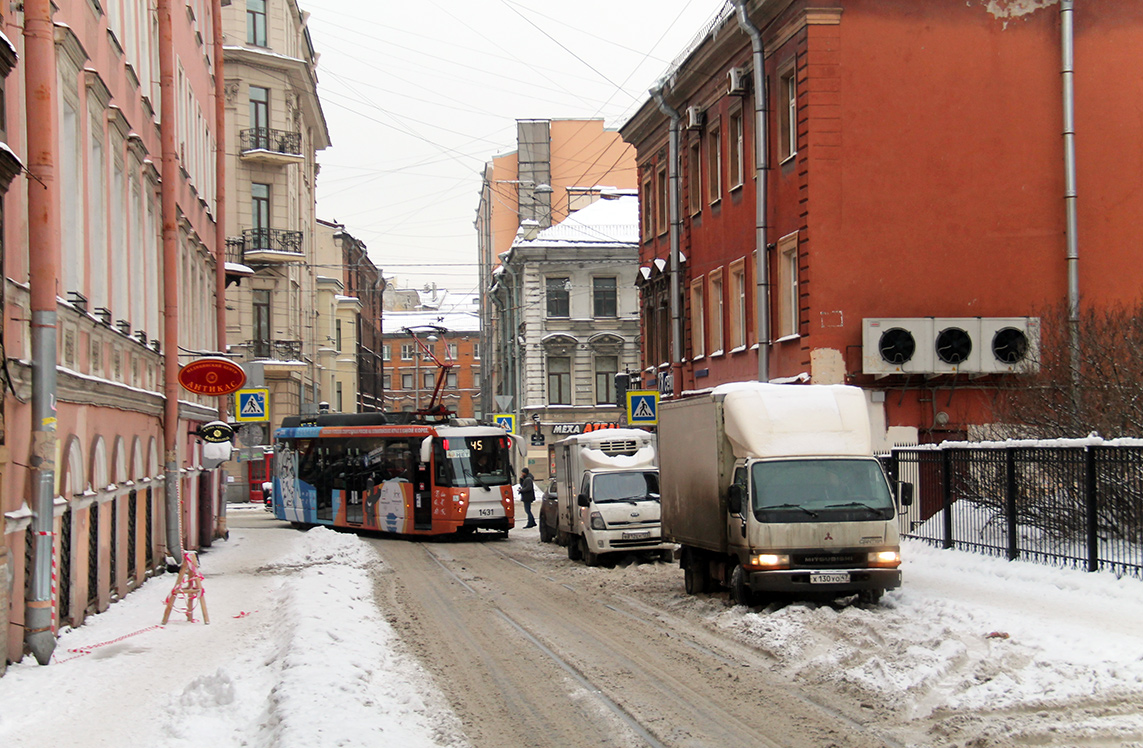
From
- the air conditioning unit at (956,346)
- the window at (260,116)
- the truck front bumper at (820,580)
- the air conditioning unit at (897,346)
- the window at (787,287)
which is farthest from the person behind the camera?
the window at (260,116)

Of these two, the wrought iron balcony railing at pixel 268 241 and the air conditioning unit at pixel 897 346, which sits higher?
the wrought iron balcony railing at pixel 268 241

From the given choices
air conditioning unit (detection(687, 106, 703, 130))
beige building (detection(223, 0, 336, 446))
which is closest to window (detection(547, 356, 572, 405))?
beige building (detection(223, 0, 336, 446))

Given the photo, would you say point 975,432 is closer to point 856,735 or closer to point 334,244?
point 856,735

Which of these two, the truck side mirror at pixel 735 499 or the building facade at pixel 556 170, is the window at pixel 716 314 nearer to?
the truck side mirror at pixel 735 499

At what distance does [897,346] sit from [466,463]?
1130 centimetres

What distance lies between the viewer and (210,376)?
20062 millimetres

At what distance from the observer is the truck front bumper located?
1466 centimetres

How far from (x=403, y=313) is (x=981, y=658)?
12568 cm

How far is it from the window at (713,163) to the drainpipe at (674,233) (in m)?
2.40

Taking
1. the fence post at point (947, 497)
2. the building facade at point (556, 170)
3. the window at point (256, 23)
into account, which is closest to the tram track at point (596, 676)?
the fence post at point (947, 497)

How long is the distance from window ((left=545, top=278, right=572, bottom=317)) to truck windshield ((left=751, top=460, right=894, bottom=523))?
46334 millimetres

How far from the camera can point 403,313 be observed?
134500 millimetres

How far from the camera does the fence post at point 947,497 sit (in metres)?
19.7

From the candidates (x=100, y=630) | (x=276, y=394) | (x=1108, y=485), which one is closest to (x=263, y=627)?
(x=100, y=630)
